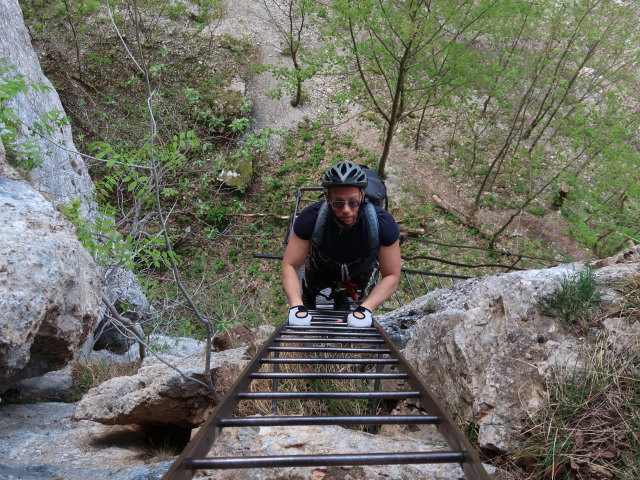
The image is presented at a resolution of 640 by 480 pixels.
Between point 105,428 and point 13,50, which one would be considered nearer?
point 105,428

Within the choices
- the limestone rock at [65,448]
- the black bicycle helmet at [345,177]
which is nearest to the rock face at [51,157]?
the limestone rock at [65,448]

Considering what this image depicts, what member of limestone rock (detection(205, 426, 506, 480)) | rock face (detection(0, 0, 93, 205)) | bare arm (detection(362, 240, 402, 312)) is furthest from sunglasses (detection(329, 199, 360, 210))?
rock face (detection(0, 0, 93, 205))

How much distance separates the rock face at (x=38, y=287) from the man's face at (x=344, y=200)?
1.78m

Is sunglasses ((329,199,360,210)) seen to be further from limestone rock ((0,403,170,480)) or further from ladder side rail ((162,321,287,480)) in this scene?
limestone rock ((0,403,170,480))

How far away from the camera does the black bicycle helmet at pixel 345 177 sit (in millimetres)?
2980

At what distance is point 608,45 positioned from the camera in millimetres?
11008

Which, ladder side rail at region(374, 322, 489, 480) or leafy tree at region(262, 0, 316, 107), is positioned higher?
leafy tree at region(262, 0, 316, 107)

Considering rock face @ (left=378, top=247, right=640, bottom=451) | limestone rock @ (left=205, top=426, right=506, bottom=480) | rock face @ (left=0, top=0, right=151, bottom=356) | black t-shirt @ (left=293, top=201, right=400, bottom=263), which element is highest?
rock face @ (left=0, top=0, right=151, bottom=356)

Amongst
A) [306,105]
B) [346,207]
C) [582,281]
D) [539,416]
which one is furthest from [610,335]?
[306,105]

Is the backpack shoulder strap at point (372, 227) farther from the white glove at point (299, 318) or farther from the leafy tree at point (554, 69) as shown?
the leafy tree at point (554, 69)

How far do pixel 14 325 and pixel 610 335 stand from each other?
3.08 meters

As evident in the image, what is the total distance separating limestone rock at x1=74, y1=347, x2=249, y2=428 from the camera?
3.37m

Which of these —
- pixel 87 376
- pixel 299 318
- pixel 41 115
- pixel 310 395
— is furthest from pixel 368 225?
pixel 41 115

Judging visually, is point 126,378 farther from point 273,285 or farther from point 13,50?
point 273,285
